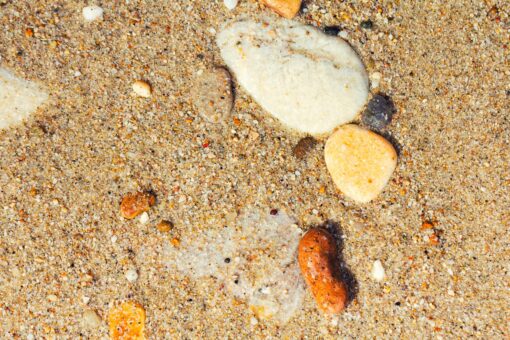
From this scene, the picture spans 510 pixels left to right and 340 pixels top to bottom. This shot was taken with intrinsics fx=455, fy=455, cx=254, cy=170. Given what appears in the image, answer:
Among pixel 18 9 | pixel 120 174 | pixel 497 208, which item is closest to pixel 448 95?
pixel 497 208

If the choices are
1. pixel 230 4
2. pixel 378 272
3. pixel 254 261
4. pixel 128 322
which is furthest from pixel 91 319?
pixel 230 4

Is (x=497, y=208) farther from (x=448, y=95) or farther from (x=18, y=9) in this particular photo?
(x=18, y=9)

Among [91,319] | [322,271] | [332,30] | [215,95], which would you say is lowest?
[91,319]

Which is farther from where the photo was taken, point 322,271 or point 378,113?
point 378,113

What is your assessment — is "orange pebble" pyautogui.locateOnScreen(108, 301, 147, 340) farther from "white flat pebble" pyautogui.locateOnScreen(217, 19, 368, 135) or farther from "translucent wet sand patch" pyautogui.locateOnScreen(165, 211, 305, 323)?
"white flat pebble" pyautogui.locateOnScreen(217, 19, 368, 135)

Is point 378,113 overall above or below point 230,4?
below

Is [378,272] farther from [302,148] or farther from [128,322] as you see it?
[128,322]

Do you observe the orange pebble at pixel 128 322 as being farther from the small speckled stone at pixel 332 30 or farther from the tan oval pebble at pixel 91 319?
the small speckled stone at pixel 332 30
